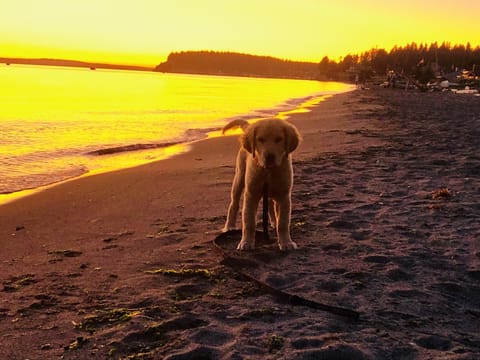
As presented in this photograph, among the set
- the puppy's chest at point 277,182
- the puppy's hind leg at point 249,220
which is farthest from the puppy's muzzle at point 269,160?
the puppy's hind leg at point 249,220

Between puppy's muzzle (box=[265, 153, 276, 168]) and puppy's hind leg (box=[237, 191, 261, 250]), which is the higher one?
puppy's muzzle (box=[265, 153, 276, 168])

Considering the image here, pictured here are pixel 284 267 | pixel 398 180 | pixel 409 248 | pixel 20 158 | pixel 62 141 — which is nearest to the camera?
pixel 284 267

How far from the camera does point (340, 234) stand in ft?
18.1

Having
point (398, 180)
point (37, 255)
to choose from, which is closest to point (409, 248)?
point (398, 180)

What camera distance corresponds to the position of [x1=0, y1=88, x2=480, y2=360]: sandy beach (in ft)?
10.4

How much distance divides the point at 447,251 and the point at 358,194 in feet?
8.31

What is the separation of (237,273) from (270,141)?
4.51 ft

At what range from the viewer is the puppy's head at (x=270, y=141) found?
484cm

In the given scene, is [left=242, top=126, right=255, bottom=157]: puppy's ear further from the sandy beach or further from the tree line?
the tree line

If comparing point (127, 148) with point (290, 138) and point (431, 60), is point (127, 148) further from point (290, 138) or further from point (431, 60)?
point (431, 60)

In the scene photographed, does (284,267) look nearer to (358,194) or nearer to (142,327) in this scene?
(142,327)

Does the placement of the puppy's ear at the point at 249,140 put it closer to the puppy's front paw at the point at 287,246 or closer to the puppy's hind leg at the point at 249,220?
the puppy's hind leg at the point at 249,220

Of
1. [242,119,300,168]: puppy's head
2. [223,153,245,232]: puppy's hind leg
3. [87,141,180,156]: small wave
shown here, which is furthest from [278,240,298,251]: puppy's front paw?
[87,141,180,156]: small wave

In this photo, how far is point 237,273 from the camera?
14.7 ft
